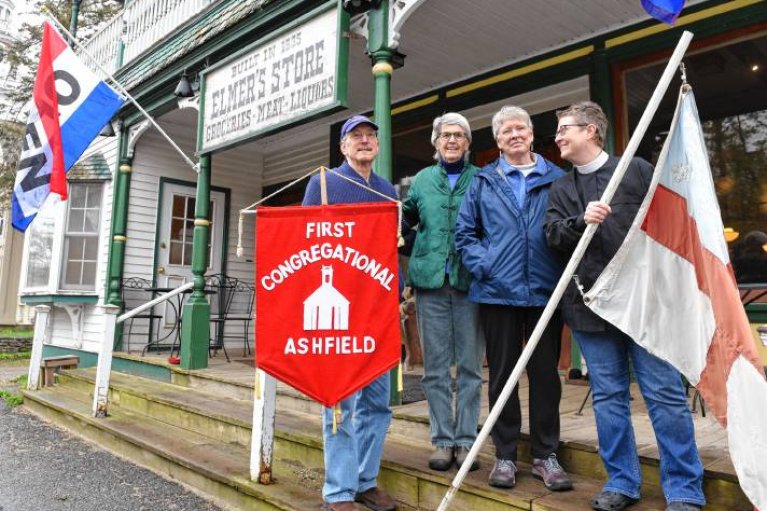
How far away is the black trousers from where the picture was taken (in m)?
2.46

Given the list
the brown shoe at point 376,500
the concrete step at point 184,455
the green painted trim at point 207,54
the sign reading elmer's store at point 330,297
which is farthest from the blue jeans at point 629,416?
the green painted trim at point 207,54

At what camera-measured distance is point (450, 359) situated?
2734 millimetres

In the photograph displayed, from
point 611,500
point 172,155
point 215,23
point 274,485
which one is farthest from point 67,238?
point 611,500

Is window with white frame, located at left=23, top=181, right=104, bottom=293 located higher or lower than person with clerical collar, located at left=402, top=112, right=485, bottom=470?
higher

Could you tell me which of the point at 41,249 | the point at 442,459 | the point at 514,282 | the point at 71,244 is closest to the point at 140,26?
the point at 71,244

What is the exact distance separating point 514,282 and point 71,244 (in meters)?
7.96

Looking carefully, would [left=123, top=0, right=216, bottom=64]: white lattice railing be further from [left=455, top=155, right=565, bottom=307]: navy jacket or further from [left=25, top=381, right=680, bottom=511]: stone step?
[left=455, top=155, right=565, bottom=307]: navy jacket

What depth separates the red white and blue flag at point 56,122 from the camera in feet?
18.2

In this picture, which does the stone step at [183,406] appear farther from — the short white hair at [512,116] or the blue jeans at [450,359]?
the short white hair at [512,116]

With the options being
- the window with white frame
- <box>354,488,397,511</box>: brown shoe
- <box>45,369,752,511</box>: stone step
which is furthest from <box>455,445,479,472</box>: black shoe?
the window with white frame

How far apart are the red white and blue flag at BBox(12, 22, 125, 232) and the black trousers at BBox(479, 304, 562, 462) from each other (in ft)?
15.3

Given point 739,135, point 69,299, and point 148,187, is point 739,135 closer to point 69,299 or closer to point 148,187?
point 148,187

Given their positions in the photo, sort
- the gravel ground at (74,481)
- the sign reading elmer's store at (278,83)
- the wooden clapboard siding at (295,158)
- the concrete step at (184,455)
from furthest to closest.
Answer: the wooden clapboard siding at (295,158)
the sign reading elmer's store at (278,83)
the gravel ground at (74,481)
the concrete step at (184,455)

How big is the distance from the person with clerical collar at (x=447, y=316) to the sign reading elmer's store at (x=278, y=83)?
1.61m
